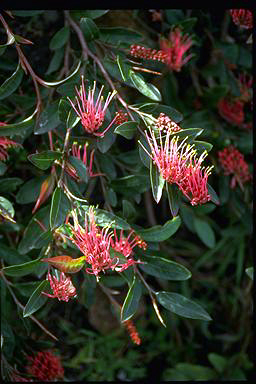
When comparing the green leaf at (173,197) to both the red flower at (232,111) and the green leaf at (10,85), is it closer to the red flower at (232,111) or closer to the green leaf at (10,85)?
the green leaf at (10,85)

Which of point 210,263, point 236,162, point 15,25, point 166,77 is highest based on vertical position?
point 15,25

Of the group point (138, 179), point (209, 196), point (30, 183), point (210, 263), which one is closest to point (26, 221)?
point (30, 183)

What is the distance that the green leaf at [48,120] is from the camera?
3.60 feet

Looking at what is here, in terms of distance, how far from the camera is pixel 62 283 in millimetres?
979

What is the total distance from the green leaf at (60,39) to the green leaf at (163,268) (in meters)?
0.53

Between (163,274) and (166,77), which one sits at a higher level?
(166,77)

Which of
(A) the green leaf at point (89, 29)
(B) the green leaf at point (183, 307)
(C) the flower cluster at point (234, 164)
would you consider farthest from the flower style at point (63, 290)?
(C) the flower cluster at point (234, 164)

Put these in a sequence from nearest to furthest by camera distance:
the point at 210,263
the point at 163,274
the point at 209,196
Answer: the point at 209,196, the point at 163,274, the point at 210,263

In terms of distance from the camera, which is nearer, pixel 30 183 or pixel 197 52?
pixel 30 183

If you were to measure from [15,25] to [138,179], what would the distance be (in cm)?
54

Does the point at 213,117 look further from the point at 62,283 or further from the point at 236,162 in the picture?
the point at 62,283

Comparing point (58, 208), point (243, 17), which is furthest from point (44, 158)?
point (243, 17)

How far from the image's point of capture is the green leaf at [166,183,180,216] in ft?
3.09

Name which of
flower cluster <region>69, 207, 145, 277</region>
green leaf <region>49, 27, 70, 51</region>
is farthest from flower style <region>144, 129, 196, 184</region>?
green leaf <region>49, 27, 70, 51</region>
